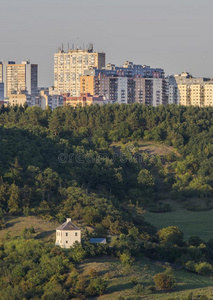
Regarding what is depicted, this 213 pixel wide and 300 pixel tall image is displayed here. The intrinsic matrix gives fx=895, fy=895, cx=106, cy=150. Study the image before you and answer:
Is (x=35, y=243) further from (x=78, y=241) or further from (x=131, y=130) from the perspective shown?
(x=131, y=130)

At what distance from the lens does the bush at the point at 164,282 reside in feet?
164

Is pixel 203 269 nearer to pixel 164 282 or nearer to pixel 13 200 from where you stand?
pixel 164 282

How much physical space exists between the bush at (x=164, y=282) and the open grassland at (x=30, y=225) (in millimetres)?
9703

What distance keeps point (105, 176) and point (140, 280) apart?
39.6 m

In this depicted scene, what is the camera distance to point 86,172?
292ft

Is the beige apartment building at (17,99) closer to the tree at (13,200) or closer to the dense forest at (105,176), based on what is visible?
the dense forest at (105,176)

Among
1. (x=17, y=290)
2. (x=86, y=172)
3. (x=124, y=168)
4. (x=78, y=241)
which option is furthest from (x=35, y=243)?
(x=124, y=168)

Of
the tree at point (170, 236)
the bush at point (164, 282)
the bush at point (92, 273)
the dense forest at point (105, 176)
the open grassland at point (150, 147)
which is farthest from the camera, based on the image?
the open grassland at point (150, 147)

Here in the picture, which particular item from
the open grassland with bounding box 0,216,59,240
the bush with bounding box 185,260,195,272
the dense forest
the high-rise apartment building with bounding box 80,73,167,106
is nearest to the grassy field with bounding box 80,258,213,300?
the bush with bounding box 185,260,195,272

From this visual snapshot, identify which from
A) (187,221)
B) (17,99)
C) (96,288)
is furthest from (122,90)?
(96,288)

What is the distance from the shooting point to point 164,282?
1973 inches

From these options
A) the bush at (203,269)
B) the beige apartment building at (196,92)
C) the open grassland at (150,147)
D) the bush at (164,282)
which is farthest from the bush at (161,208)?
the beige apartment building at (196,92)

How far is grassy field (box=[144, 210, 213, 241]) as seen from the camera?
78775 millimetres

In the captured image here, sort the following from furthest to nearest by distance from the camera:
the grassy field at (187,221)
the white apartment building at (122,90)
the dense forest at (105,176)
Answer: the white apartment building at (122,90) < the grassy field at (187,221) < the dense forest at (105,176)
